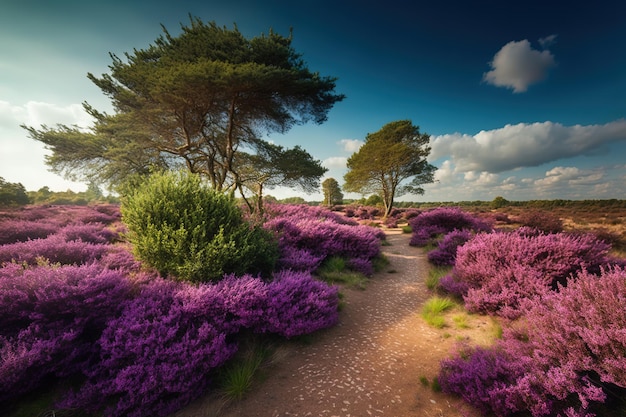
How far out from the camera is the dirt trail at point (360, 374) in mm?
2520

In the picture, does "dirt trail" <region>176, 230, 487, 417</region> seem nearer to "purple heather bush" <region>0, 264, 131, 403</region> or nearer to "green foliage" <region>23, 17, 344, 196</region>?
"purple heather bush" <region>0, 264, 131, 403</region>

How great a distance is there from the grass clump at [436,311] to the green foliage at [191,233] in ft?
11.4

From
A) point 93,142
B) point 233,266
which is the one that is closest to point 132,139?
point 93,142

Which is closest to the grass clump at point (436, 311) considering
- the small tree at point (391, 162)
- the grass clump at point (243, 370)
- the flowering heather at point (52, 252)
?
the grass clump at point (243, 370)

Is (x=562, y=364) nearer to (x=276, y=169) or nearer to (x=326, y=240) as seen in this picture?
(x=326, y=240)

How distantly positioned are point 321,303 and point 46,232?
1099 centimetres

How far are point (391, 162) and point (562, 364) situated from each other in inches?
851

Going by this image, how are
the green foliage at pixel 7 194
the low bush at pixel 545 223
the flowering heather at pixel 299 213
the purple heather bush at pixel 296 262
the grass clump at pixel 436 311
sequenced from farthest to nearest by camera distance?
the green foliage at pixel 7 194
the flowering heather at pixel 299 213
the low bush at pixel 545 223
the purple heather bush at pixel 296 262
the grass clump at pixel 436 311

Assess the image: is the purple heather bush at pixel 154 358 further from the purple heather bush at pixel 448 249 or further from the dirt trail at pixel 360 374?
the purple heather bush at pixel 448 249

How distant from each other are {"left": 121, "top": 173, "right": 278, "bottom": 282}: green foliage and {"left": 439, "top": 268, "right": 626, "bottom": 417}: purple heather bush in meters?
3.85

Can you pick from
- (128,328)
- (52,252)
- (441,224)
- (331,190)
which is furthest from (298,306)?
(331,190)

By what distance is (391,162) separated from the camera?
22.2 m

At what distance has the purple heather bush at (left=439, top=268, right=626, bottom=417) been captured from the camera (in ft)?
6.46

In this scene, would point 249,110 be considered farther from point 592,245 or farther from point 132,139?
point 592,245
